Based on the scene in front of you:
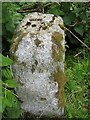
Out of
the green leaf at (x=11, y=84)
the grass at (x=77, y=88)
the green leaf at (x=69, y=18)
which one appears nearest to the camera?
the green leaf at (x=11, y=84)

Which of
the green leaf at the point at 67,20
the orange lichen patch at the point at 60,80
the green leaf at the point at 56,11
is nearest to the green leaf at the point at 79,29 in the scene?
the green leaf at the point at 67,20

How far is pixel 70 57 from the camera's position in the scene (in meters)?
5.13

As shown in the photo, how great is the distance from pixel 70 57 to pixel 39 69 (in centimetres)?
129

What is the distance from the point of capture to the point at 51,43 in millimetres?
3949

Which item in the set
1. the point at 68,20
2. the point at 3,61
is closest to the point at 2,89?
the point at 3,61

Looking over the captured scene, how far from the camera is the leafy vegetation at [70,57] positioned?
383 centimetres

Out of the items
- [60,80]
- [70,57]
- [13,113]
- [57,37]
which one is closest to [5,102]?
[13,113]

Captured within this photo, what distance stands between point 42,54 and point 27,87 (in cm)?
36

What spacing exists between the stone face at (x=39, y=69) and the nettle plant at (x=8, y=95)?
13cm

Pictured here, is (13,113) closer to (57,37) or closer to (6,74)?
(6,74)

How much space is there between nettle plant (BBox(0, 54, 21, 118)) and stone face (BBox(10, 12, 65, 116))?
0.13 m

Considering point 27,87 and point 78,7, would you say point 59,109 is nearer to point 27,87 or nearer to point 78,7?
point 27,87

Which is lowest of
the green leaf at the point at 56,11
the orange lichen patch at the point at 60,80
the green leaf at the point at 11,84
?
the orange lichen patch at the point at 60,80

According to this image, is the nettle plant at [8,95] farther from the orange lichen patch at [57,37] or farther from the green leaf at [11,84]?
the orange lichen patch at [57,37]
